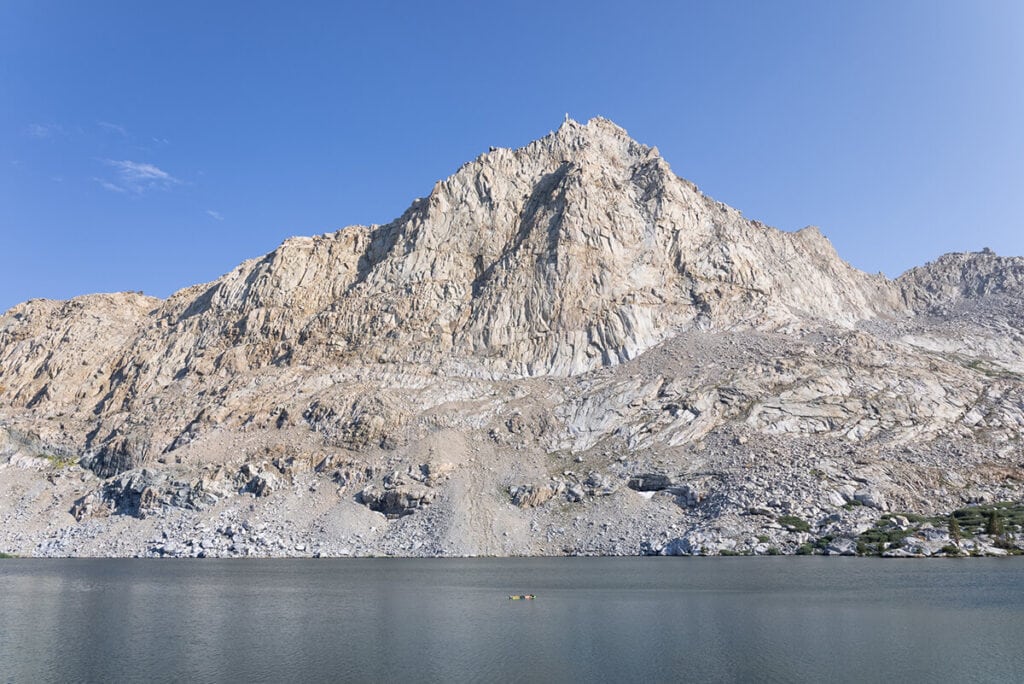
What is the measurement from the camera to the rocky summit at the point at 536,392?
8312 cm

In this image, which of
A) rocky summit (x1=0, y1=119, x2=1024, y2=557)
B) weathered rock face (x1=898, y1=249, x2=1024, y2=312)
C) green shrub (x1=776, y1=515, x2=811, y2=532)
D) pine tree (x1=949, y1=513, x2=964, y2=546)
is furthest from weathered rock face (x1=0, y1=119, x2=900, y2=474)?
pine tree (x1=949, y1=513, x2=964, y2=546)

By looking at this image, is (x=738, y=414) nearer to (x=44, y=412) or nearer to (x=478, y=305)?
(x=478, y=305)

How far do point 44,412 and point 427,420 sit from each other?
2721 inches

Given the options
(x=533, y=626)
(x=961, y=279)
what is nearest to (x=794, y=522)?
(x=533, y=626)

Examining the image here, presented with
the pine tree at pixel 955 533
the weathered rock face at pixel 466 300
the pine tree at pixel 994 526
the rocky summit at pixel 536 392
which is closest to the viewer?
the pine tree at pixel 955 533

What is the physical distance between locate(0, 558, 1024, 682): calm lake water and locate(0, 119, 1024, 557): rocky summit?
23264 mm

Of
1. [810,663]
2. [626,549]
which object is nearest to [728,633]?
[810,663]

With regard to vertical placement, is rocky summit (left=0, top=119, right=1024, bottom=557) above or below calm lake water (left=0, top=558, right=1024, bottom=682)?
above

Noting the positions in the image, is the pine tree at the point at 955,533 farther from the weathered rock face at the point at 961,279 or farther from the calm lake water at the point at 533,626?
the weathered rock face at the point at 961,279

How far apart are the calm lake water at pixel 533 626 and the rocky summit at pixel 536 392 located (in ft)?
76.3

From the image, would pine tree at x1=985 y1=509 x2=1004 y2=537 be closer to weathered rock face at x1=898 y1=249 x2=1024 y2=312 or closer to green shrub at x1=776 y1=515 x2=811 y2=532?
green shrub at x1=776 y1=515 x2=811 y2=532

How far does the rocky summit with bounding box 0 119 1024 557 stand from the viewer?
83.1 m

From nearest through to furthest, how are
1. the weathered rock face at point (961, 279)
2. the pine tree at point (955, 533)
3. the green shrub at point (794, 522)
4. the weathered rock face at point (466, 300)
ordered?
1. the pine tree at point (955, 533)
2. the green shrub at point (794, 522)
3. the weathered rock face at point (466, 300)
4. the weathered rock face at point (961, 279)

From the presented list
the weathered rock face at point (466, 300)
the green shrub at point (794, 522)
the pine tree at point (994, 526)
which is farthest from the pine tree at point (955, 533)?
the weathered rock face at point (466, 300)
